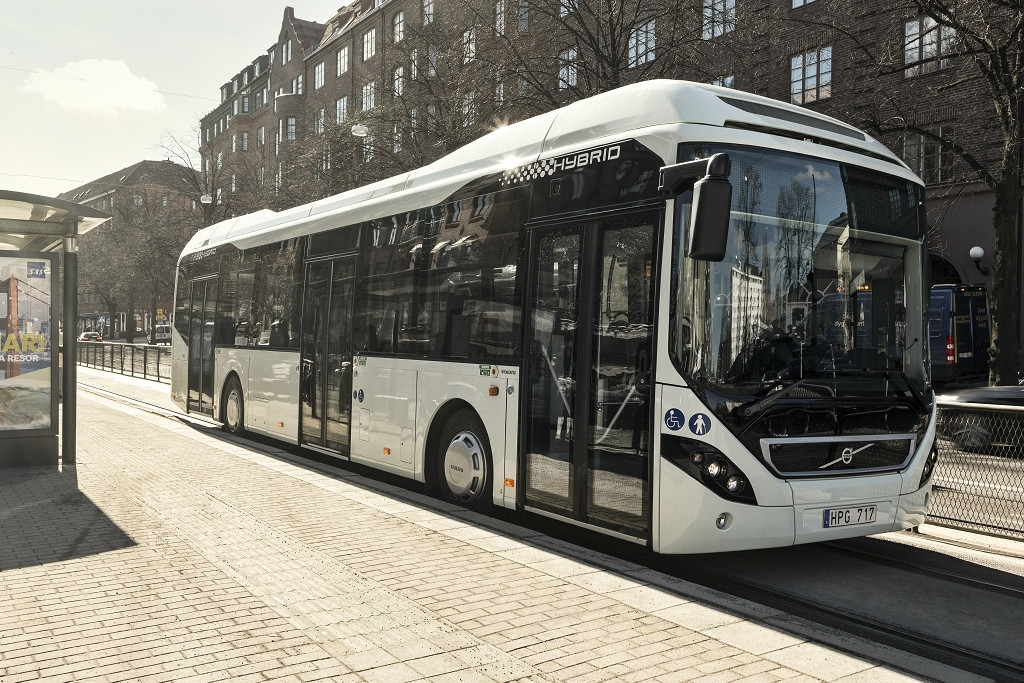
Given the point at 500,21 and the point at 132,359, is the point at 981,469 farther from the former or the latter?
the point at 132,359

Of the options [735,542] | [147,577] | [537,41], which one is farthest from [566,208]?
[537,41]

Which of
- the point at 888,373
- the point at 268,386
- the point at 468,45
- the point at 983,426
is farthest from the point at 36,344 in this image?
the point at 468,45

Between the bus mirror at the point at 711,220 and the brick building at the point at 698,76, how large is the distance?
1211cm

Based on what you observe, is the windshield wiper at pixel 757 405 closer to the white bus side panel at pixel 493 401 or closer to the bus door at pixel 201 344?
the white bus side panel at pixel 493 401

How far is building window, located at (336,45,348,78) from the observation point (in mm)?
52594

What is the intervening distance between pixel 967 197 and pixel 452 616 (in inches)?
873

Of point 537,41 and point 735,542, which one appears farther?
point 537,41

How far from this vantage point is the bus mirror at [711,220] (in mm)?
5609

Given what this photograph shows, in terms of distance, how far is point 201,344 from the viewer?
15.8 metres

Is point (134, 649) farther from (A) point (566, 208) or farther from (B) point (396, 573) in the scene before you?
(A) point (566, 208)

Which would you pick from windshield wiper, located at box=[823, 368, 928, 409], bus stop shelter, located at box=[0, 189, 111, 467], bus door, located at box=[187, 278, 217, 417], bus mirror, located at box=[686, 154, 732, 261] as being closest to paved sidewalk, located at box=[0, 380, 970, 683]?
windshield wiper, located at box=[823, 368, 928, 409]

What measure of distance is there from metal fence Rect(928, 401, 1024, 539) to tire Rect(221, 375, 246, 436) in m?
9.71

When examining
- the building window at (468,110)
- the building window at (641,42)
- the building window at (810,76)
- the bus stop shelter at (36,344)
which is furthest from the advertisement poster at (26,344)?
the building window at (810,76)

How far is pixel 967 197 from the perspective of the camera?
23.3 metres
